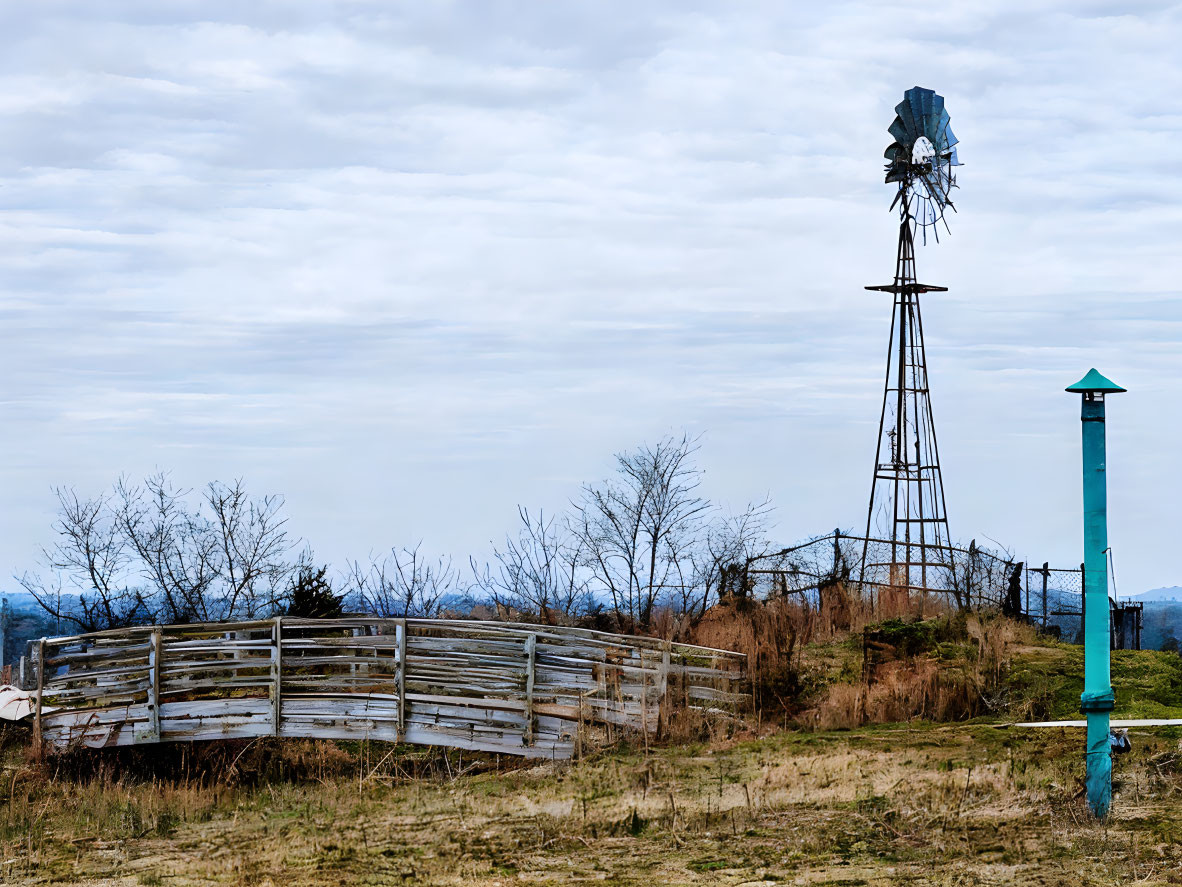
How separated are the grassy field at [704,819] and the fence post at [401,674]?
1415mm

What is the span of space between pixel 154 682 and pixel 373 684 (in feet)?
10.9

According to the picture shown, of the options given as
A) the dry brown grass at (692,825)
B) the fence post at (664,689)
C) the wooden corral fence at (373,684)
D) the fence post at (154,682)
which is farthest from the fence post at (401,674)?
the fence post at (664,689)

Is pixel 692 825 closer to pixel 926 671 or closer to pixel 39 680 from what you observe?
pixel 926 671

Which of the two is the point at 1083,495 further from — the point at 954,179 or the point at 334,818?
the point at 954,179

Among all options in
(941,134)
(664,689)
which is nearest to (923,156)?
(941,134)

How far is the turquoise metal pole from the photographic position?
31.0 feet

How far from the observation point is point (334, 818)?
13.0 meters

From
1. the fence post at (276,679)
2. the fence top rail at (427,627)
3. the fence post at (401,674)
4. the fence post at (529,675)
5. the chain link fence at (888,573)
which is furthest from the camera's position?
the chain link fence at (888,573)

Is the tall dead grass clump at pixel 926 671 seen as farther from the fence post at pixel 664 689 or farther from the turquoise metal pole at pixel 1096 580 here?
the turquoise metal pole at pixel 1096 580

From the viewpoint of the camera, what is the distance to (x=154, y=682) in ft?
63.1

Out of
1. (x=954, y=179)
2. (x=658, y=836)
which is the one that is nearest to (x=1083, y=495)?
(x=658, y=836)

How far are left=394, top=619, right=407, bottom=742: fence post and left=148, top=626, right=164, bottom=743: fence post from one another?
11.9 feet

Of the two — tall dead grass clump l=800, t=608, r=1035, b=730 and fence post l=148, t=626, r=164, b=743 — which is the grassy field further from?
fence post l=148, t=626, r=164, b=743

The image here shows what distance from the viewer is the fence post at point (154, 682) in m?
19.1
